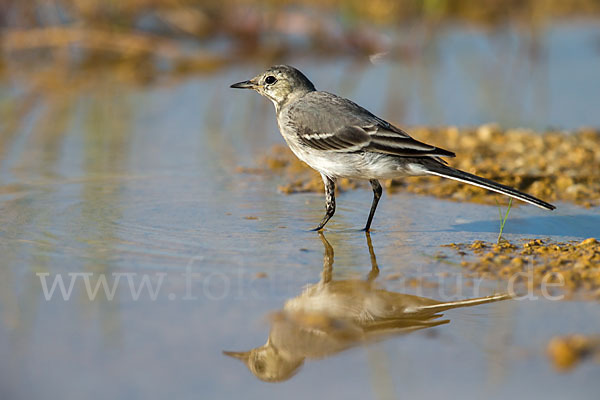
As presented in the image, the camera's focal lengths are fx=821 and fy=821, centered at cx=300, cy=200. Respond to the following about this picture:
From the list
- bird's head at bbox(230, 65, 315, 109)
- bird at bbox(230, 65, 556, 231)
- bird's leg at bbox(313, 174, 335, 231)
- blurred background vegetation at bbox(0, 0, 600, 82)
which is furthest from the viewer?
blurred background vegetation at bbox(0, 0, 600, 82)

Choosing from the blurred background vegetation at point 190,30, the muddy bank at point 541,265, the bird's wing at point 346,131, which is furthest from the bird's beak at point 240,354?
the blurred background vegetation at point 190,30

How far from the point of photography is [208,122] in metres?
9.11

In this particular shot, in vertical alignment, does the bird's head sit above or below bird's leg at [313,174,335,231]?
above

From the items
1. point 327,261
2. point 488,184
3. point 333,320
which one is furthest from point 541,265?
point 333,320

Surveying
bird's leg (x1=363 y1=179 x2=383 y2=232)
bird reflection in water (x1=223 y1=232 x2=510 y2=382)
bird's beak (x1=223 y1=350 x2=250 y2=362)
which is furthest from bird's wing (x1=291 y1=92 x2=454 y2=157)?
bird's beak (x1=223 y1=350 x2=250 y2=362)

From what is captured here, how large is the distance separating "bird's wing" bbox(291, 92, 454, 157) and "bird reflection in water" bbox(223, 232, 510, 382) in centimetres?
113

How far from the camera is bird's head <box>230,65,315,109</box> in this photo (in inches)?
250

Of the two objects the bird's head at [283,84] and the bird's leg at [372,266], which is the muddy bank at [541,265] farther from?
the bird's head at [283,84]

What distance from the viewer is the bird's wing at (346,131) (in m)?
5.41

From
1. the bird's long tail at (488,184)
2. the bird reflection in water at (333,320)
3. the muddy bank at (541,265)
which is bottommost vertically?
the bird reflection in water at (333,320)

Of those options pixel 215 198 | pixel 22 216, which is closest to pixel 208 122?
pixel 215 198

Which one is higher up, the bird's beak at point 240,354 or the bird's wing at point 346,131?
the bird's wing at point 346,131

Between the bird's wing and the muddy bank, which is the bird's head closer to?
the bird's wing

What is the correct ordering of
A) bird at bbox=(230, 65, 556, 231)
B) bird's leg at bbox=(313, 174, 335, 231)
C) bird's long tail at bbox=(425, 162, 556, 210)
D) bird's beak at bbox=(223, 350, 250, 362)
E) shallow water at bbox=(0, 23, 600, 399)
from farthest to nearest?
bird's leg at bbox=(313, 174, 335, 231)
bird at bbox=(230, 65, 556, 231)
bird's long tail at bbox=(425, 162, 556, 210)
bird's beak at bbox=(223, 350, 250, 362)
shallow water at bbox=(0, 23, 600, 399)
